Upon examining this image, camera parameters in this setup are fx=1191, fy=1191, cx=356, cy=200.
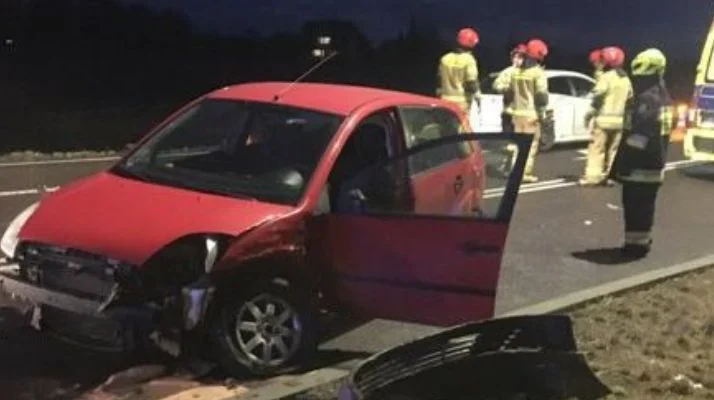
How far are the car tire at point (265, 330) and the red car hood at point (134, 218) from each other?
0.40 m

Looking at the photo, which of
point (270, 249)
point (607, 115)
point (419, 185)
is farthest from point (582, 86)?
point (270, 249)

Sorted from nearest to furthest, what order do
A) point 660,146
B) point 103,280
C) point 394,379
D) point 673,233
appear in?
point 394,379 → point 103,280 → point 660,146 → point 673,233

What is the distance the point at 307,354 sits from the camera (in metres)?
6.53

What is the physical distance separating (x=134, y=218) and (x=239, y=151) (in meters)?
0.96

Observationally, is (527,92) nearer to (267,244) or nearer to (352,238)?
(352,238)

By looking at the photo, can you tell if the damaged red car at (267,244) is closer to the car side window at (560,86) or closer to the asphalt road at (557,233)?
the asphalt road at (557,233)

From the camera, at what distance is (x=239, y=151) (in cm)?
716

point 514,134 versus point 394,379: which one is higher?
point 514,134

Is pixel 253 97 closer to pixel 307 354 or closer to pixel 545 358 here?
pixel 307 354

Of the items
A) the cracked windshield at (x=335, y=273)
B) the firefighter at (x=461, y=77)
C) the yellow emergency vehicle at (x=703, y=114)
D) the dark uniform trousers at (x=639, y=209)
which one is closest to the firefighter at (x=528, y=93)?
the firefighter at (x=461, y=77)

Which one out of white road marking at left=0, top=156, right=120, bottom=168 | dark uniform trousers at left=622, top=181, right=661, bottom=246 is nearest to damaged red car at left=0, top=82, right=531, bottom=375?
dark uniform trousers at left=622, top=181, right=661, bottom=246

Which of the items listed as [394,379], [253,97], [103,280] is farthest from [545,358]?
[253,97]

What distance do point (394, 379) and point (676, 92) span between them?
87.9ft

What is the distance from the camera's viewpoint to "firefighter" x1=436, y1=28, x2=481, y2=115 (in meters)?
15.0
